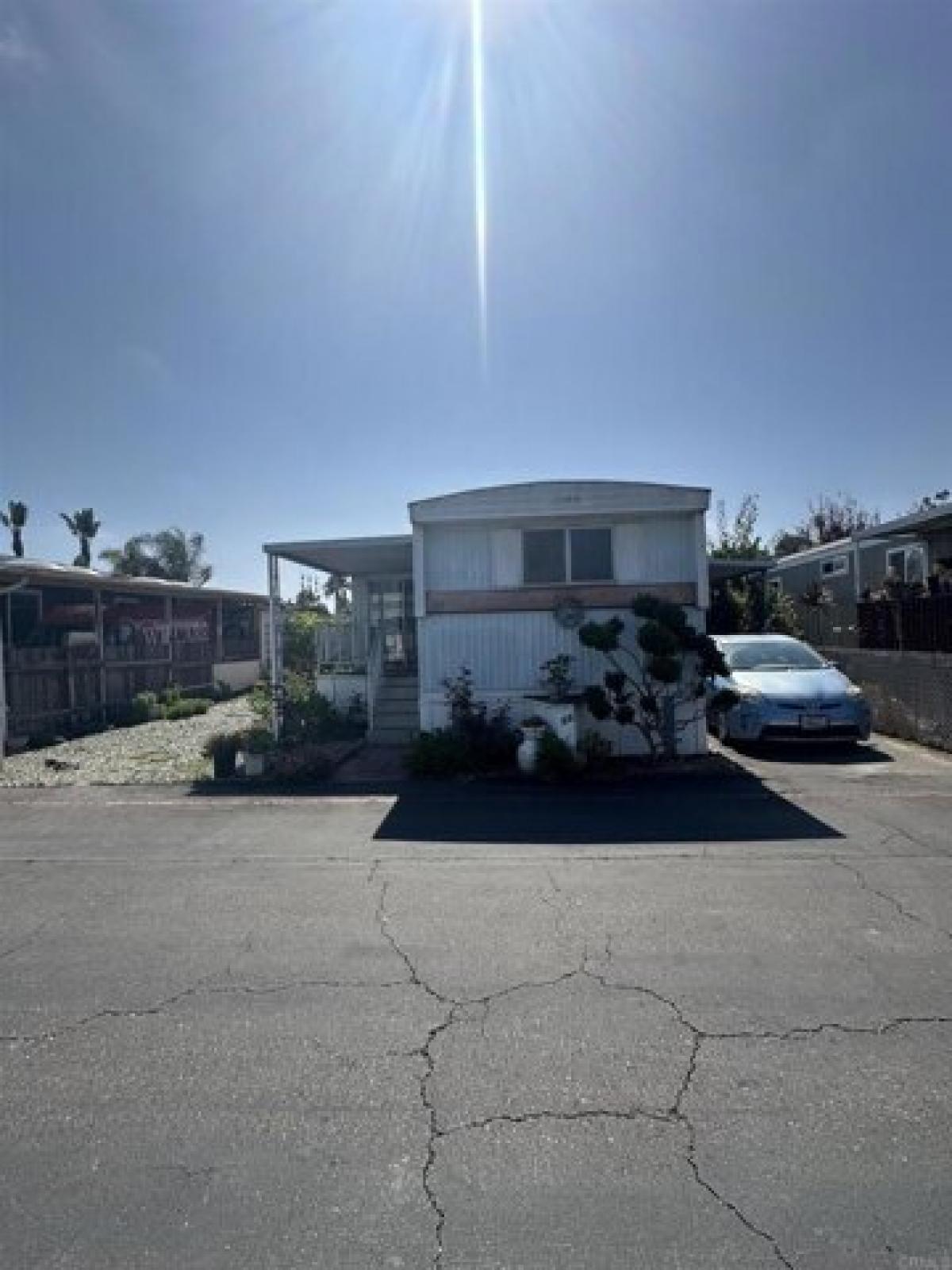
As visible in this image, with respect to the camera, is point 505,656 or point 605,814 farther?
point 505,656

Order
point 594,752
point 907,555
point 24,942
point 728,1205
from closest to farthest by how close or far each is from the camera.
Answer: point 728,1205 < point 24,942 < point 594,752 < point 907,555

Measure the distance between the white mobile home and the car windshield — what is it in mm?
1721

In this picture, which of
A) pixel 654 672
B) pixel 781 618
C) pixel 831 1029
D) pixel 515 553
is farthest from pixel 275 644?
pixel 781 618

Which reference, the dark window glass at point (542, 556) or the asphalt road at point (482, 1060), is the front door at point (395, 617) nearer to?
the dark window glass at point (542, 556)

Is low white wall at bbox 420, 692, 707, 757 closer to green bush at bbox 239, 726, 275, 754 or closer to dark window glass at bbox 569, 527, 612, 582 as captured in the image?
dark window glass at bbox 569, 527, 612, 582

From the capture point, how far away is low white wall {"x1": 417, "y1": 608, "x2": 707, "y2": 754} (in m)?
11.0

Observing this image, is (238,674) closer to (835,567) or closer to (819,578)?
(819,578)

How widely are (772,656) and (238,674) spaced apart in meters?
17.1

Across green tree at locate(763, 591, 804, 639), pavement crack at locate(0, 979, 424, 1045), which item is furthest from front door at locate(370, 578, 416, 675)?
pavement crack at locate(0, 979, 424, 1045)

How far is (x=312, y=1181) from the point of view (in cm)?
243

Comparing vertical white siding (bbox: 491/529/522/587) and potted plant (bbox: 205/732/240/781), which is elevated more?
vertical white siding (bbox: 491/529/522/587)

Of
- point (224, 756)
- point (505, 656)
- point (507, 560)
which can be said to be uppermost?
point (507, 560)

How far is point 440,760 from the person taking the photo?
9.65 m

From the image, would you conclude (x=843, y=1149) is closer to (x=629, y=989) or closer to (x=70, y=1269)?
(x=629, y=989)
